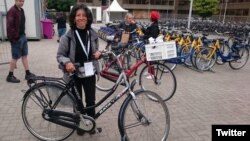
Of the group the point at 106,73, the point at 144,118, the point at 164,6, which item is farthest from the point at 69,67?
the point at 164,6

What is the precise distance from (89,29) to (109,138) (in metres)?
1.52

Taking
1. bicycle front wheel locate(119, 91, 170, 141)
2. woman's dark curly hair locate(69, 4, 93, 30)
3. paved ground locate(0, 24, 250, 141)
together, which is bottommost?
paved ground locate(0, 24, 250, 141)

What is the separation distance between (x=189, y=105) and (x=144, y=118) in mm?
2007

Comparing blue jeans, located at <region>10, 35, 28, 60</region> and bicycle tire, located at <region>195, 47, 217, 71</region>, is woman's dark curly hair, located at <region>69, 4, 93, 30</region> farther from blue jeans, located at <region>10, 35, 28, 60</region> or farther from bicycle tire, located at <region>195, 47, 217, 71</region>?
bicycle tire, located at <region>195, 47, 217, 71</region>

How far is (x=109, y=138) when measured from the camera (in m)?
3.36

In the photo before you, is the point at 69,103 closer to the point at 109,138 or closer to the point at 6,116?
the point at 109,138

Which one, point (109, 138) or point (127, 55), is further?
point (127, 55)

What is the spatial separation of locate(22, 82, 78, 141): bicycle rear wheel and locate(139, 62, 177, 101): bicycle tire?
1.97 m

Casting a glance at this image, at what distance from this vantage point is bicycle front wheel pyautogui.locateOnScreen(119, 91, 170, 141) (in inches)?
109

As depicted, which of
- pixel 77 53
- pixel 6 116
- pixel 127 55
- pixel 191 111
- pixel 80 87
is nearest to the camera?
pixel 77 53

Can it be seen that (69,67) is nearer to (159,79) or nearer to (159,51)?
(159,51)

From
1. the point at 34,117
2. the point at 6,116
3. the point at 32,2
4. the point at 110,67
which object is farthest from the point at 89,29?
the point at 32,2

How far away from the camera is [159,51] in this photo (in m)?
4.08

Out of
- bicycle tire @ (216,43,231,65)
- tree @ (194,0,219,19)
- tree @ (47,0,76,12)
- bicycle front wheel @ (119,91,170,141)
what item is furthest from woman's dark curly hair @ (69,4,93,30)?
tree @ (47,0,76,12)
